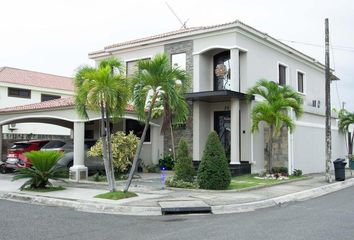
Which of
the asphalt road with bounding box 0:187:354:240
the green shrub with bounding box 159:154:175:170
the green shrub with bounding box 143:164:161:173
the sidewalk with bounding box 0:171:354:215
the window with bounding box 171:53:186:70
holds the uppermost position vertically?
the window with bounding box 171:53:186:70

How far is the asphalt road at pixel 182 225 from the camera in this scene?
28.4 feet

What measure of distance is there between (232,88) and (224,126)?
263 centimetres

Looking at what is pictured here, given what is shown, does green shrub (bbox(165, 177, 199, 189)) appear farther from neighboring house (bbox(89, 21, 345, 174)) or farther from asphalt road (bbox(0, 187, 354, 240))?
neighboring house (bbox(89, 21, 345, 174))

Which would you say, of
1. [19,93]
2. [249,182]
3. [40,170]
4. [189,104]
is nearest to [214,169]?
[249,182]

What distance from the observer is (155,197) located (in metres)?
13.9

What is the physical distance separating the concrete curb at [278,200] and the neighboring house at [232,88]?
4055 millimetres

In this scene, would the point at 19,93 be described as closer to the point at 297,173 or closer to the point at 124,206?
the point at 297,173

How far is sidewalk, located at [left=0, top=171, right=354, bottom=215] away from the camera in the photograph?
483 inches

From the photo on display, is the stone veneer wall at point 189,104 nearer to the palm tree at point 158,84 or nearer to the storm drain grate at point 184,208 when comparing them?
the palm tree at point 158,84

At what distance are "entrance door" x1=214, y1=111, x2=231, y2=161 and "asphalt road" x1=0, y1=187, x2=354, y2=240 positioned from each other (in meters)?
10.8

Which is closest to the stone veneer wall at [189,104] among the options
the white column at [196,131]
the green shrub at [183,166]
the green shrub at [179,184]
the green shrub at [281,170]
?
the white column at [196,131]

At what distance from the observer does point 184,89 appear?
1418 centimetres

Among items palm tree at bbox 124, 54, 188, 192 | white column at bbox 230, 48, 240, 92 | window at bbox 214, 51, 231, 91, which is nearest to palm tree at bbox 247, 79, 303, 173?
white column at bbox 230, 48, 240, 92

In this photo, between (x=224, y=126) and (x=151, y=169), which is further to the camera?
(x=224, y=126)
